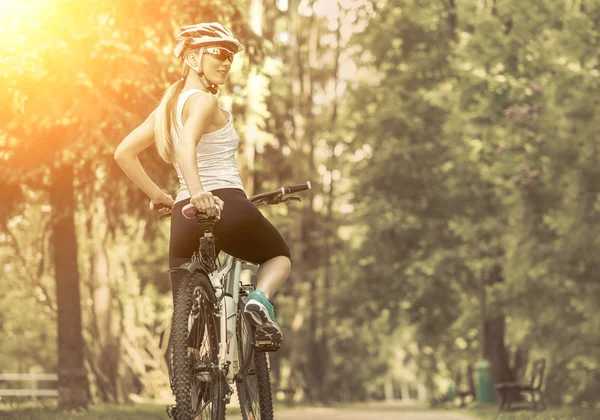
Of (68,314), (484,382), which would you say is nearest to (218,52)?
(68,314)

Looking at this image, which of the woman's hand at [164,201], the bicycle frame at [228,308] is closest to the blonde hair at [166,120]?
the woman's hand at [164,201]

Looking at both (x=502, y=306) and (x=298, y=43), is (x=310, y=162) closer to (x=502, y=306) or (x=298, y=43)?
(x=298, y=43)

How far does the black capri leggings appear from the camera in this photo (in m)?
6.09

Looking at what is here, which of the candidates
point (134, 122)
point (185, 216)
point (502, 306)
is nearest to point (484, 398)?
point (502, 306)

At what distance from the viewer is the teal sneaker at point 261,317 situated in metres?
6.15

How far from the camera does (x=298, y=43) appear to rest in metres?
32.7

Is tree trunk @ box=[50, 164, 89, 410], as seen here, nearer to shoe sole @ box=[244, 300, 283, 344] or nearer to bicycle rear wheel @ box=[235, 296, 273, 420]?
bicycle rear wheel @ box=[235, 296, 273, 420]

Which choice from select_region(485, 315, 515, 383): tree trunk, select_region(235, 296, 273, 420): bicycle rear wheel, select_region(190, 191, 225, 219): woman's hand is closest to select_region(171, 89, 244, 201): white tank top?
select_region(190, 191, 225, 219): woman's hand

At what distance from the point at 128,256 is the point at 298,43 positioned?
7.11 metres

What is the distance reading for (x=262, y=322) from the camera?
20.3 ft

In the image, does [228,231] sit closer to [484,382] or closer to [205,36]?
[205,36]

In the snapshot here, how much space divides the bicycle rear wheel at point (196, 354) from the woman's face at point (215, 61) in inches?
40.0

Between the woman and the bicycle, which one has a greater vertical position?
the woman

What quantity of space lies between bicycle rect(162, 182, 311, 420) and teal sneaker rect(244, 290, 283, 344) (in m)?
0.04
